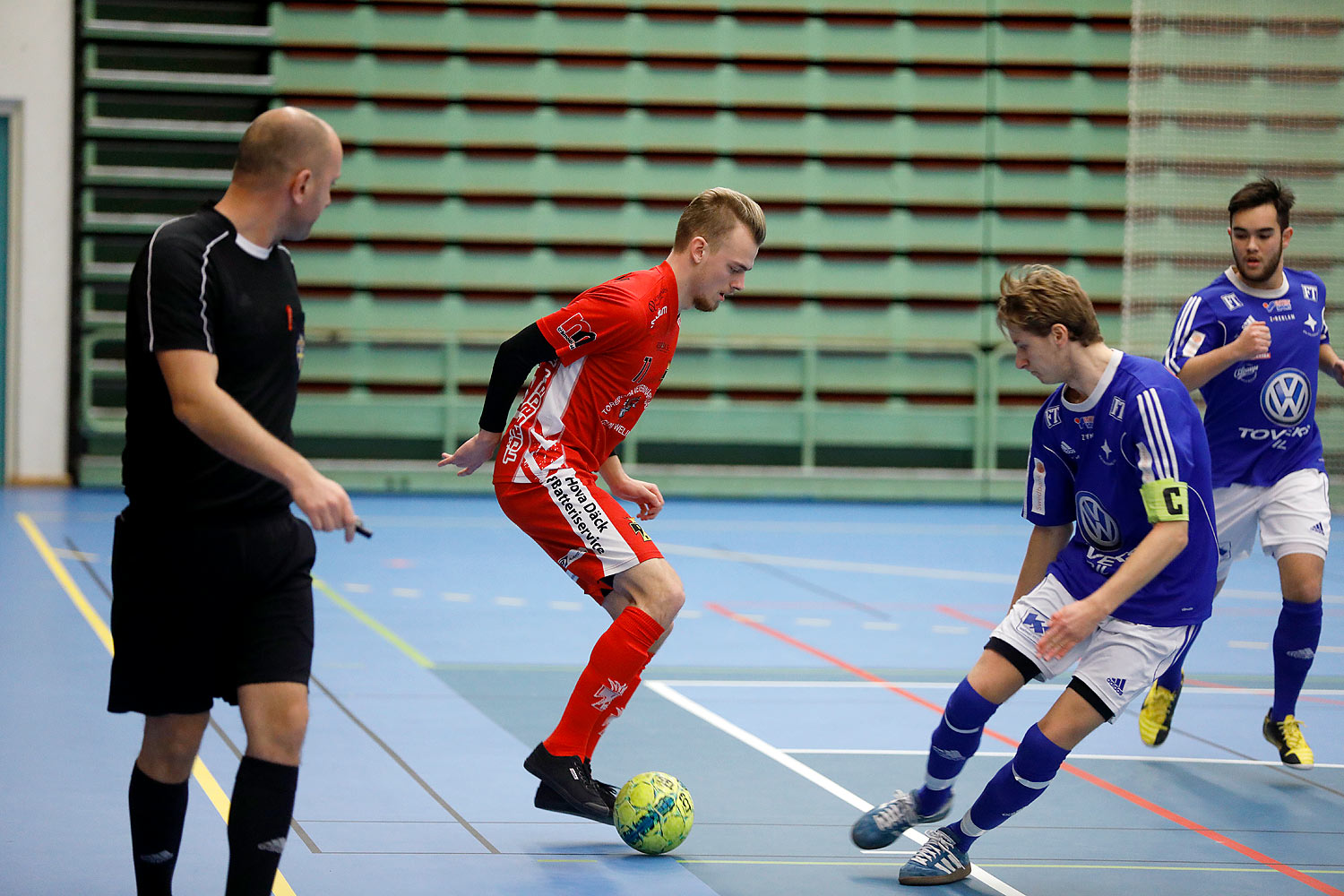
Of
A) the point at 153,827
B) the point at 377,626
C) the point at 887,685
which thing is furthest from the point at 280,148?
the point at 377,626

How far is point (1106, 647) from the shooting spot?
362 centimetres

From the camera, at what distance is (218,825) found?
3.97 metres

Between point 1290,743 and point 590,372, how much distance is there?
8.98 feet

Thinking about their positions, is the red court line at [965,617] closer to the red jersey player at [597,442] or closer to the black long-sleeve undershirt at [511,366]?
the red jersey player at [597,442]

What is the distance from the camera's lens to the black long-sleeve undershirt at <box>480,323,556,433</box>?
406cm

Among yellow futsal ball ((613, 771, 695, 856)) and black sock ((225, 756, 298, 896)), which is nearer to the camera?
black sock ((225, 756, 298, 896))

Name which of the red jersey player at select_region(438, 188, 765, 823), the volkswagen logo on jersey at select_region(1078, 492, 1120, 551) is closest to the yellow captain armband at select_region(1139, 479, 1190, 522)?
the volkswagen logo on jersey at select_region(1078, 492, 1120, 551)

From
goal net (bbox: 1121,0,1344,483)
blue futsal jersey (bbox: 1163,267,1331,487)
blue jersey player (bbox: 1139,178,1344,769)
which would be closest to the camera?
blue jersey player (bbox: 1139,178,1344,769)

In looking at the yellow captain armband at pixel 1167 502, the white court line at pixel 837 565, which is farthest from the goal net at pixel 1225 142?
the yellow captain armband at pixel 1167 502

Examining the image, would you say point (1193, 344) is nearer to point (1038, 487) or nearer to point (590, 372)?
point (1038, 487)

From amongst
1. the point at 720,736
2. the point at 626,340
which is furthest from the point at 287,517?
the point at 720,736

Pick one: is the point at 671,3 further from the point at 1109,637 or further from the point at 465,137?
the point at 1109,637

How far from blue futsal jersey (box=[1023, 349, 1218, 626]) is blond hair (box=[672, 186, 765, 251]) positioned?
980mm

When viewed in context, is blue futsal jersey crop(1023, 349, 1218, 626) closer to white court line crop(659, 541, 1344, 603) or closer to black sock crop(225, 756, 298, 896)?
black sock crop(225, 756, 298, 896)
